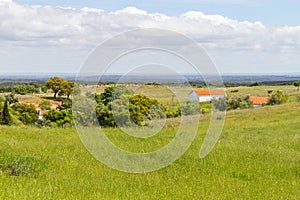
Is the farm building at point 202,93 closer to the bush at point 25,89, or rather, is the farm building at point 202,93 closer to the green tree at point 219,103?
the green tree at point 219,103

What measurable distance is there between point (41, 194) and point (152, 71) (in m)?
4.94

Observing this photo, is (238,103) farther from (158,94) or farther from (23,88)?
(23,88)

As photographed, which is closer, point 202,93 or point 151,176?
point 151,176

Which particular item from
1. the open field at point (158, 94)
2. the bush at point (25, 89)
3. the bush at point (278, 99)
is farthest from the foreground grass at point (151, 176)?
the bush at point (25, 89)

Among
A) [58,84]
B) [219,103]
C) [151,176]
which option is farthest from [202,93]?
[58,84]

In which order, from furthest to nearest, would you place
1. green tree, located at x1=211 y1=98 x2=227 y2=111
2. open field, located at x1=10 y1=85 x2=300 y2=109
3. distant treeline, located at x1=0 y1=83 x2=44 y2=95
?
distant treeline, located at x1=0 y1=83 x2=44 y2=95 → green tree, located at x1=211 y1=98 x2=227 y2=111 → open field, located at x1=10 y1=85 x2=300 y2=109

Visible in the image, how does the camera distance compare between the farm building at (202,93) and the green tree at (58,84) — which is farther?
the green tree at (58,84)

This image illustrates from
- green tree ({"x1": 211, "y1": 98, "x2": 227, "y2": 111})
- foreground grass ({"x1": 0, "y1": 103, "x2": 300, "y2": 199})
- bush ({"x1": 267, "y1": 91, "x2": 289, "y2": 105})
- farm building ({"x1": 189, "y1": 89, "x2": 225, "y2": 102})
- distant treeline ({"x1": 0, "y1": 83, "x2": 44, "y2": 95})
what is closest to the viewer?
foreground grass ({"x1": 0, "y1": 103, "x2": 300, "y2": 199})

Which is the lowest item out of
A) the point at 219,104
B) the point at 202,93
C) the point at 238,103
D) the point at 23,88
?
the point at 238,103

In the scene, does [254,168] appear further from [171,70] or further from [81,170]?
[81,170]

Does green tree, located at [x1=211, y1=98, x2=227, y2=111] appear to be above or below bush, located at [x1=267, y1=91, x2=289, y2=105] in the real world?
above

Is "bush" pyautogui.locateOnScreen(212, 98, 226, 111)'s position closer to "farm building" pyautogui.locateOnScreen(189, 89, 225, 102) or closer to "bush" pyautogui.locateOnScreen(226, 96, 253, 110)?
"farm building" pyautogui.locateOnScreen(189, 89, 225, 102)

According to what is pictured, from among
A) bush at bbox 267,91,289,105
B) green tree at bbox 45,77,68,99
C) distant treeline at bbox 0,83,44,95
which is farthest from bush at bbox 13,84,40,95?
bush at bbox 267,91,289,105

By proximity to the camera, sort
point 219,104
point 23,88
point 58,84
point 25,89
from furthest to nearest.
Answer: point 25,89 → point 23,88 → point 58,84 → point 219,104
